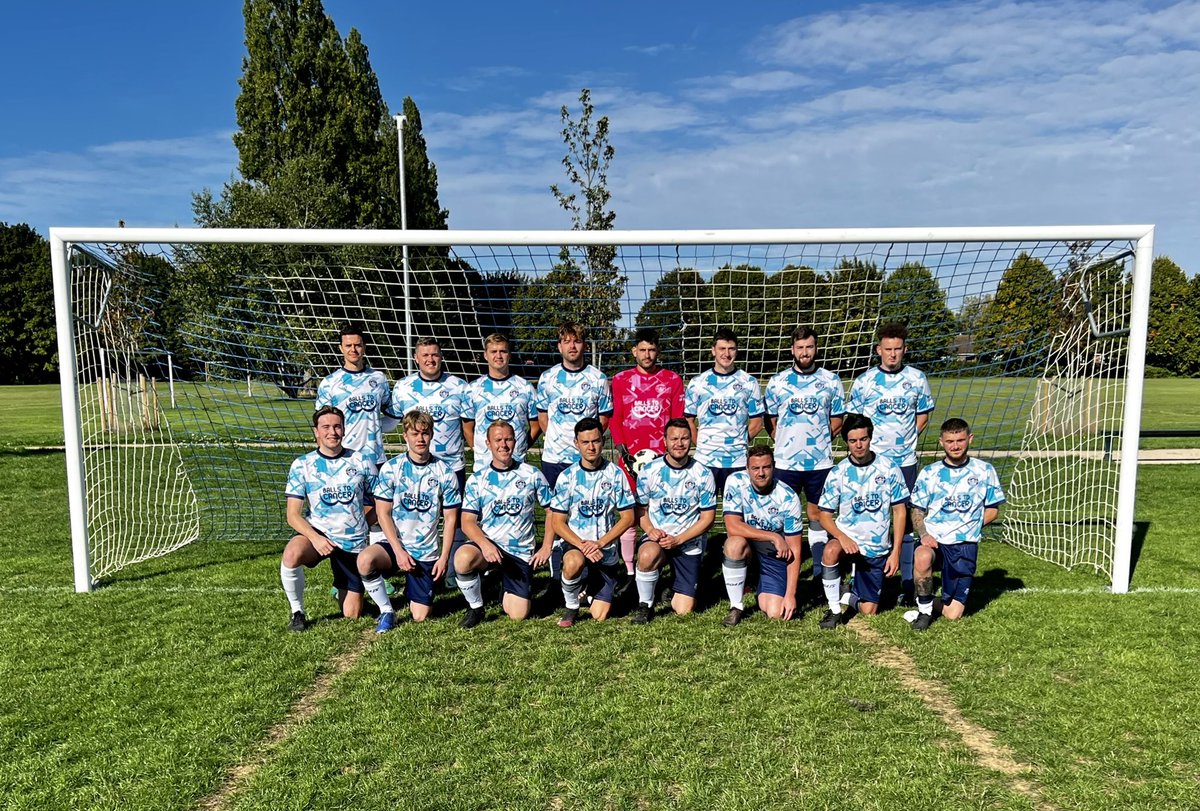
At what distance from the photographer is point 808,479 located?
4652 mm

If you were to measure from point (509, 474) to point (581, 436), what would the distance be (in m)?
0.51

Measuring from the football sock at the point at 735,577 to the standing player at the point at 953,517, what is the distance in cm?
96

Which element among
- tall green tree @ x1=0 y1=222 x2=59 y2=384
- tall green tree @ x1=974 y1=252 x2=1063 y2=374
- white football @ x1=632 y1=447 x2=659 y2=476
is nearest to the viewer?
white football @ x1=632 y1=447 x2=659 y2=476

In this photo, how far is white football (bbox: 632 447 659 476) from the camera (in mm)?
4383

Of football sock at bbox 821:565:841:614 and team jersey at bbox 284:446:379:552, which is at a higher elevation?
team jersey at bbox 284:446:379:552

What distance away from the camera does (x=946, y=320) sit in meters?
6.47

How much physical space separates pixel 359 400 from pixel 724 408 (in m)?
2.41

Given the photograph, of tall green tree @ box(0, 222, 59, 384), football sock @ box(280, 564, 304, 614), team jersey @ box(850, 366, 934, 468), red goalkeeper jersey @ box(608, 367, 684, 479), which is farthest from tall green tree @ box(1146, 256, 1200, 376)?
tall green tree @ box(0, 222, 59, 384)

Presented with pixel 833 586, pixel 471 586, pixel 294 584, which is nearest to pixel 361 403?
pixel 294 584

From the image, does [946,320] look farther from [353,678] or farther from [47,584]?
[47,584]

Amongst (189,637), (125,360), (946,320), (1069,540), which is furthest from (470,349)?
(1069,540)

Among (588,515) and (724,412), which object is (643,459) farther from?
(724,412)

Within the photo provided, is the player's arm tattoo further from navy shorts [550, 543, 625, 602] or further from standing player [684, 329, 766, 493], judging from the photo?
navy shorts [550, 543, 625, 602]

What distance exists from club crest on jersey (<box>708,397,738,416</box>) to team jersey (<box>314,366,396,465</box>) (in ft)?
7.23
